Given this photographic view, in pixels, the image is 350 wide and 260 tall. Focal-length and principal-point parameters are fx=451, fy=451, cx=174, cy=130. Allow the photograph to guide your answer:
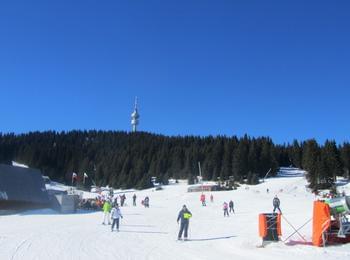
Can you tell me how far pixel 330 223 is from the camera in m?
14.4

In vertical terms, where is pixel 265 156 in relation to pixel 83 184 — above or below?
above

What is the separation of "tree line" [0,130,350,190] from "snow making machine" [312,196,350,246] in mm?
64452

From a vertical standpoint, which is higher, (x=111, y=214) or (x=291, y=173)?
(x=291, y=173)

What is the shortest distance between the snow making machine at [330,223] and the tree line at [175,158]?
6445 cm

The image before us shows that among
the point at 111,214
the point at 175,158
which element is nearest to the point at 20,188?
the point at 111,214

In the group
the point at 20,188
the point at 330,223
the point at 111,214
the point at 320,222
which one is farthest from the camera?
the point at 20,188

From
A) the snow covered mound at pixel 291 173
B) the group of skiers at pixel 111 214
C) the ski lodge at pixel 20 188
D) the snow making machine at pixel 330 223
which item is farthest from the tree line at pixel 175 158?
the snow making machine at pixel 330 223

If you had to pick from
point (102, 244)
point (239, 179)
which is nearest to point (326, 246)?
point (102, 244)

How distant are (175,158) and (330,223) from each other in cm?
11780

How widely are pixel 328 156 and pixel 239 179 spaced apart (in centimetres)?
2237

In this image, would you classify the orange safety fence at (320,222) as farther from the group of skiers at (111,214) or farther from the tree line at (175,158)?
the tree line at (175,158)

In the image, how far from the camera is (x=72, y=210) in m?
35.3

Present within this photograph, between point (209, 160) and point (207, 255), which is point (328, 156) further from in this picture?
point (207, 255)

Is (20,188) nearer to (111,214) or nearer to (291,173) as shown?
(111,214)
